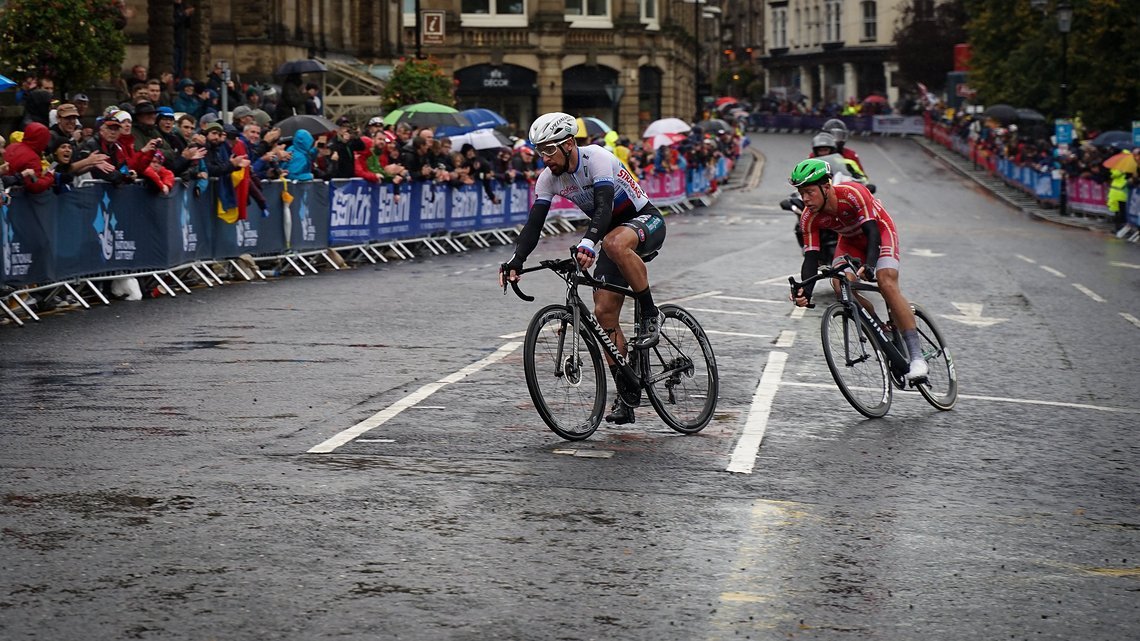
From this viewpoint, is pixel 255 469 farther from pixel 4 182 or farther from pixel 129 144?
pixel 129 144

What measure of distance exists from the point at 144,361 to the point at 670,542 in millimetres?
6928

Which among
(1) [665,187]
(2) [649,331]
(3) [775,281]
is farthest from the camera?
(1) [665,187]

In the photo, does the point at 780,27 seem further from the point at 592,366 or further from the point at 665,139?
the point at 592,366

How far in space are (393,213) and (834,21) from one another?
10803 centimetres

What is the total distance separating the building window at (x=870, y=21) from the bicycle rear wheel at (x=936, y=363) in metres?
118

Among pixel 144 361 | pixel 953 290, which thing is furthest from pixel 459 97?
pixel 144 361

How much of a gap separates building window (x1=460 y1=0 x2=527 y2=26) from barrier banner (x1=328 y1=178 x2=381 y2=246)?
54.5m

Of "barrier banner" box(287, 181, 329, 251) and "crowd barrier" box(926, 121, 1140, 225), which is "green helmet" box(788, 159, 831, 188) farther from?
"crowd barrier" box(926, 121, 1140, 225)

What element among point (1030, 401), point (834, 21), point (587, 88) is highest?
point (834, 21)

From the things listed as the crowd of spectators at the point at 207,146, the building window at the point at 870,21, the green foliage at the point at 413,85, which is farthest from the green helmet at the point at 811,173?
the building window at the point at 870,21

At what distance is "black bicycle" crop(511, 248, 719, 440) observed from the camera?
9312 mm

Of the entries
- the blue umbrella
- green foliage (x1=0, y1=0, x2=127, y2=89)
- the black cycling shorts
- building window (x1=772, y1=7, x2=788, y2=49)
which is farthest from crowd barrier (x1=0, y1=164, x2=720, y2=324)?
building window (x1=772, y1=7, x2=788, y2=49)

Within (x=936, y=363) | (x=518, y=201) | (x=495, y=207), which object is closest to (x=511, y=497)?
(x=936, y=363)

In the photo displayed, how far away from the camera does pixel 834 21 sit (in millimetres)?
129250
